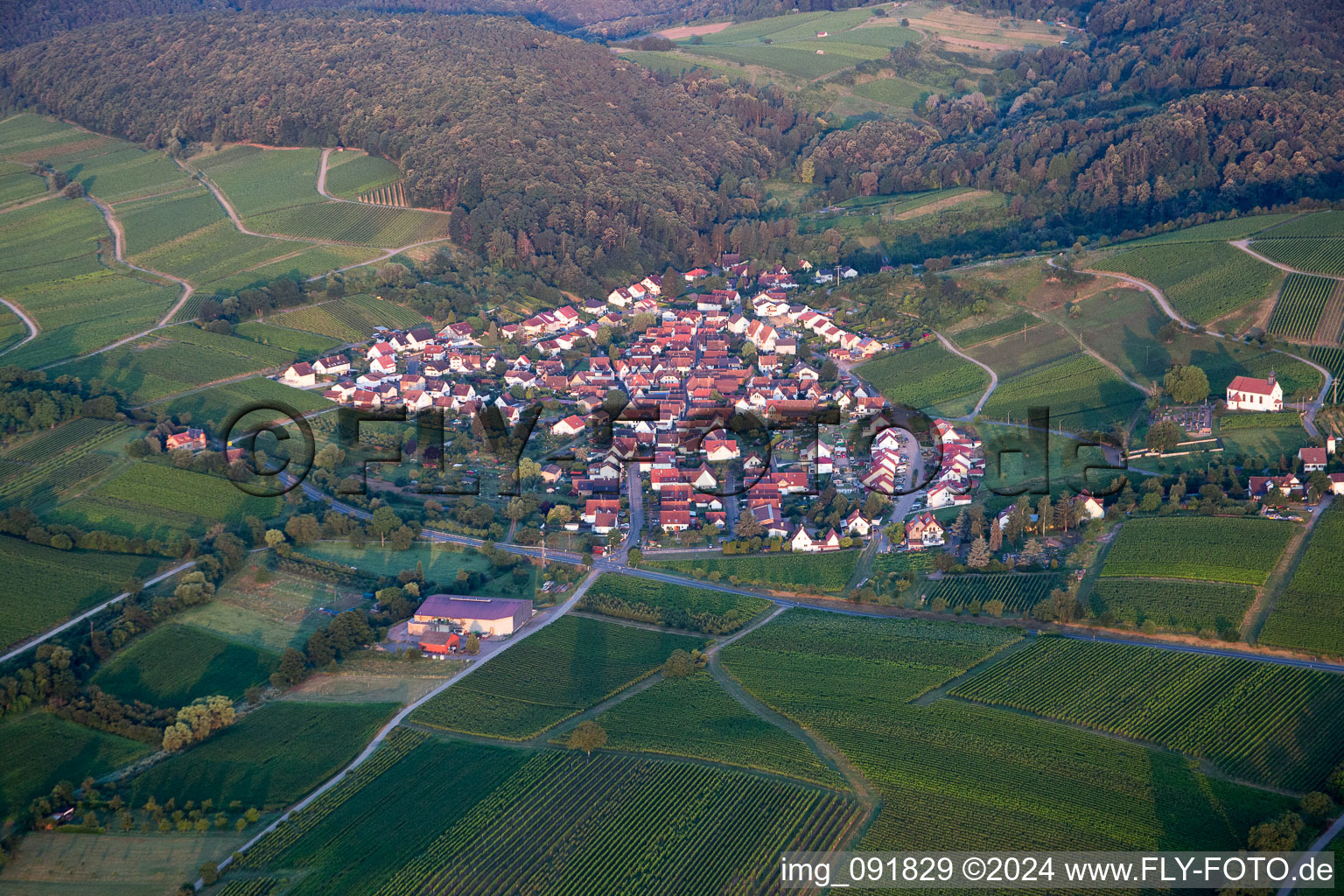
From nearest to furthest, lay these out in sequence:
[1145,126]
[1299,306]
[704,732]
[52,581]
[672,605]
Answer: [704,732] → [672,605] → [52,581] → [1299,306] → [1145,126]

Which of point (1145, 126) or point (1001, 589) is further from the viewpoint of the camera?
point (1145, 126)

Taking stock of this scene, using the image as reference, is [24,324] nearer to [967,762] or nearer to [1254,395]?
[967,762]

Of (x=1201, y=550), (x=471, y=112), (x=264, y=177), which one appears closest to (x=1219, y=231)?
(x=1201, y=550)

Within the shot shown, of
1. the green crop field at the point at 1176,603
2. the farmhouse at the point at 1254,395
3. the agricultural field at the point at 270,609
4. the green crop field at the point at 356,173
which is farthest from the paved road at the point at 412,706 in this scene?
the green crop field at the point at 356,173

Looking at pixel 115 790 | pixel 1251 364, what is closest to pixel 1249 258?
pixel 1251 364

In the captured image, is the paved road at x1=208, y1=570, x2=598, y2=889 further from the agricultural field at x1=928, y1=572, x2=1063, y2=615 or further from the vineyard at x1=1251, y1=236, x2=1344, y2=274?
the vineyard at x1=1251, y1=236, x2=1344, y2=274

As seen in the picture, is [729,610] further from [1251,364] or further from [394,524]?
[1251,364]

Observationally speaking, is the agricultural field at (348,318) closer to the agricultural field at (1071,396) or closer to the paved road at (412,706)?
the paved road at (412,706)
